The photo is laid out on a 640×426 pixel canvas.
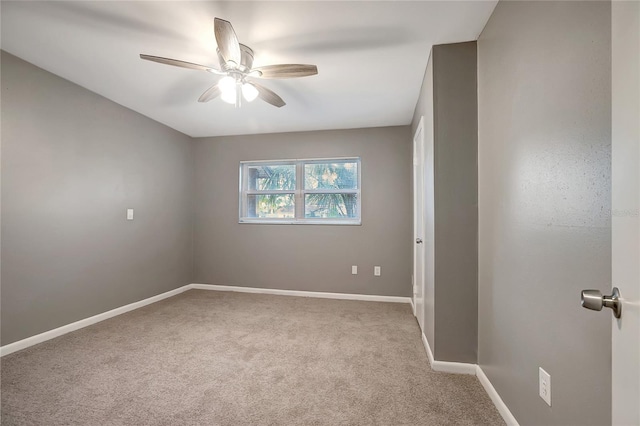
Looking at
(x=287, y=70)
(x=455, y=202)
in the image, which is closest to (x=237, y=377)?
(x=455, y=202)

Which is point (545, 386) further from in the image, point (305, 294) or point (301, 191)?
point (301, 191)

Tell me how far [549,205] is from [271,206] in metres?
3.51

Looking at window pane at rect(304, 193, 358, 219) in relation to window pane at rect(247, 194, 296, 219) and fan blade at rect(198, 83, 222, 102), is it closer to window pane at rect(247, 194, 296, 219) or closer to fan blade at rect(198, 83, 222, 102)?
window pane at rect(247, 194, 296, 219)

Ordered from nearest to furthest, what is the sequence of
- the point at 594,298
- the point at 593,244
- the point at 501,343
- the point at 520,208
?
1. the point at 594,298
2. the point at 593,244
3. the point at 520,208
4. the point at 501,343

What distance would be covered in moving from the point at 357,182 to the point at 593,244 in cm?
306

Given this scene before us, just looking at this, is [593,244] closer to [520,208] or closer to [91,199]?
[520,208]

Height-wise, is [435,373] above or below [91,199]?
below

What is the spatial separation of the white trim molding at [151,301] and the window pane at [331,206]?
3.65 feet

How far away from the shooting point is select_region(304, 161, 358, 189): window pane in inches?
155

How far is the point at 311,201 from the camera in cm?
405

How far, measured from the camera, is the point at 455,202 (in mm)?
1964

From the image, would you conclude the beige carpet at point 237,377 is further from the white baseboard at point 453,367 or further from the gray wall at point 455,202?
the gray wall at point 455,202

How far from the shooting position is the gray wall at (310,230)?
373cm

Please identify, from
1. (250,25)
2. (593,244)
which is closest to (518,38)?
(593,244)
